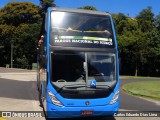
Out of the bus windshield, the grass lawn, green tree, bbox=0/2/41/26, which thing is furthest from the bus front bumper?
green tree, bbox=0/2/41/26

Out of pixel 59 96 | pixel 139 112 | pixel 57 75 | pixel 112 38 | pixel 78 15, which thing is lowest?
pixel 139 112

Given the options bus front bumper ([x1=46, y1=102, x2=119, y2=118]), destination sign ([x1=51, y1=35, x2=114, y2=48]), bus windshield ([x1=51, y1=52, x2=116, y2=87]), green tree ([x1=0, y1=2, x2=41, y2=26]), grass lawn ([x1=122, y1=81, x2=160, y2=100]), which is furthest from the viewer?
green tree ([x1=0, y1=2, x2=41, y2=26])

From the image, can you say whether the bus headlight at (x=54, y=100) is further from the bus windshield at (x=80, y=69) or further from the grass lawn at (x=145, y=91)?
the grass lawn at (x=145, y=91)

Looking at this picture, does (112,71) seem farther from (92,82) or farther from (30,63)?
(30,63)

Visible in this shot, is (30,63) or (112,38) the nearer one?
(112,38)

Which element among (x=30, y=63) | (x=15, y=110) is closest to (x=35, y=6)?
(x=30, y=63)

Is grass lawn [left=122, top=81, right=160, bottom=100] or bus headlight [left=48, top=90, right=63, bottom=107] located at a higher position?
bus headlight [left=48, top=90, right=63, bottom=107]

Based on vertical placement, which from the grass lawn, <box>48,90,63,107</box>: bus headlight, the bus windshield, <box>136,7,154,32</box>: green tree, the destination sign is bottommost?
the grass lawn

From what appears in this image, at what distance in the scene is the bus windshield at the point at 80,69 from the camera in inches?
432

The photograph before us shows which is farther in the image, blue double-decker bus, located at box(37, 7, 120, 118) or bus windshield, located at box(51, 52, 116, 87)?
bus windshield, located at box(51, 52, 116, 87)

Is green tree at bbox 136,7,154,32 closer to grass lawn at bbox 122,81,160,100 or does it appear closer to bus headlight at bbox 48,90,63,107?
→ grass lawn at bbox 122,81,160,100

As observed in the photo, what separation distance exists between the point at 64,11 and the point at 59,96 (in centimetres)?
321

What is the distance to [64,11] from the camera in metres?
12.0

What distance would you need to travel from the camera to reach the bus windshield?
10984 mm
